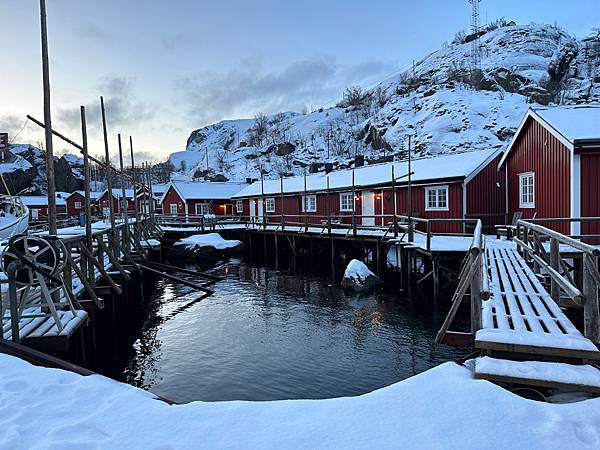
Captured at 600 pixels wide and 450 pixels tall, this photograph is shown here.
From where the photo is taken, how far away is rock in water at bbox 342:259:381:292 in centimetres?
1652

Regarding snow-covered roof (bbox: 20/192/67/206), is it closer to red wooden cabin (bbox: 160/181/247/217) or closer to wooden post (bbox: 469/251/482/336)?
red wooden cabin (bbox: 160/181/247/217)

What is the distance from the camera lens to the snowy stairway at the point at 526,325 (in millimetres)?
4516

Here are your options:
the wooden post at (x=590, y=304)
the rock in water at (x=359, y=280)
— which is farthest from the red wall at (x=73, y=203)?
the wooden post at (x=590, y=304)

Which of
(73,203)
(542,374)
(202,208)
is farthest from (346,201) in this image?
(73,203)

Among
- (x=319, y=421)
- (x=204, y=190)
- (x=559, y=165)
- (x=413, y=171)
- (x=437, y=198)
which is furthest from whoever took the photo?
(x=204, y=190)

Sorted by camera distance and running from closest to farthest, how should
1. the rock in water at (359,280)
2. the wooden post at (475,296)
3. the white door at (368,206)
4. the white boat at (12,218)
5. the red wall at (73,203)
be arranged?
the wooden post at (475,296), the white boat at (12,218), the rock in water at (359,280), the white door at (368,206), the red wall at (73,203)

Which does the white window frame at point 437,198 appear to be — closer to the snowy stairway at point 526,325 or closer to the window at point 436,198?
the window at point 436,198

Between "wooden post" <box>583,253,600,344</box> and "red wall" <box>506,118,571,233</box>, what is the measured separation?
32.6 feet

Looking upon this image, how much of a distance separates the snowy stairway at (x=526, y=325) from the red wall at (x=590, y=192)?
6.52 m

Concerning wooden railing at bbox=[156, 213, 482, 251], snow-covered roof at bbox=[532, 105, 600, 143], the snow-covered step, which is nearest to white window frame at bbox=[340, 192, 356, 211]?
wooden railing at bbox=[156, 213, 482, 251]

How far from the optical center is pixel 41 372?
449 cm

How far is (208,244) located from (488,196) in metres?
18.0

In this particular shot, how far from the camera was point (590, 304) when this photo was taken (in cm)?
482

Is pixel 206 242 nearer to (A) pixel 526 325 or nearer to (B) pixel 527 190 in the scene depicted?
(B) pixel 527 190
